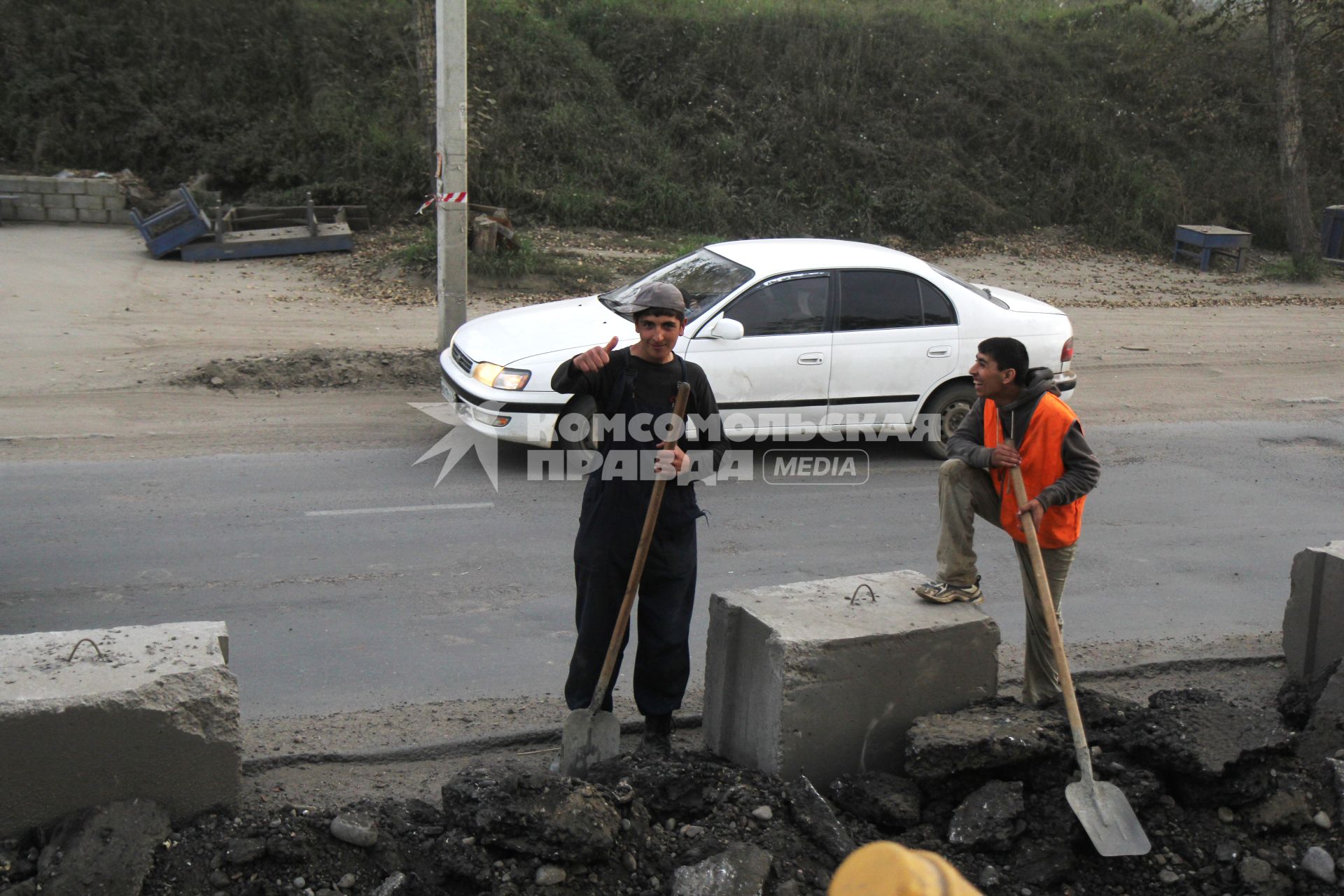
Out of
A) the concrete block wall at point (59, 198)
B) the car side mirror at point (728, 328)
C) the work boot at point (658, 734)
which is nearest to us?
the work boot at point (658, 734)

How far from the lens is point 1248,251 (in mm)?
22750

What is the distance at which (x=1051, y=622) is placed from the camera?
13.9 ft

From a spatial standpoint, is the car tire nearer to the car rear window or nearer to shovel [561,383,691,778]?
the car rear window

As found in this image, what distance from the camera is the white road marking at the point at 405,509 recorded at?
295 inches

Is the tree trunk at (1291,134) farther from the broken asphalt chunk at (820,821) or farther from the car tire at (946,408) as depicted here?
the broken asphalt chunk at (820,821)

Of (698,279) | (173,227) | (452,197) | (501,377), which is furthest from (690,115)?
(501,377)

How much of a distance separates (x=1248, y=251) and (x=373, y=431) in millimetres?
19382

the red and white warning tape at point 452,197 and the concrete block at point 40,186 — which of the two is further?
the concrete block at point 40,186

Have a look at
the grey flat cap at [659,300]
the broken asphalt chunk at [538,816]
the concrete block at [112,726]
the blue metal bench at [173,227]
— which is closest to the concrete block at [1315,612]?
the grey flat cap at [659,300]

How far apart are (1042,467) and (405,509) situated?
174 inches

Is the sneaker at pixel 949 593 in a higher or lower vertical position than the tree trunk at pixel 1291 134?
lower

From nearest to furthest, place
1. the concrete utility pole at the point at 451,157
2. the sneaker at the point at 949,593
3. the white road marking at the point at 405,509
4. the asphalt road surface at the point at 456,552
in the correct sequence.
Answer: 1. the sneaker at the point at 949,593
2. the asphalt road surface at the point at 456,552
3. the white road marking at the point at 405,509
4. the concrete utility pole at the point at 451,157

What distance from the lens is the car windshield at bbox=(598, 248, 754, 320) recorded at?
8672mm

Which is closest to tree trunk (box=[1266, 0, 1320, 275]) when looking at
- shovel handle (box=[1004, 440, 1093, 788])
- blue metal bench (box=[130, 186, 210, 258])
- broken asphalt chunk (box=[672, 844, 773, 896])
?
blue metal bench (box=[130, 186, 210, 258])
